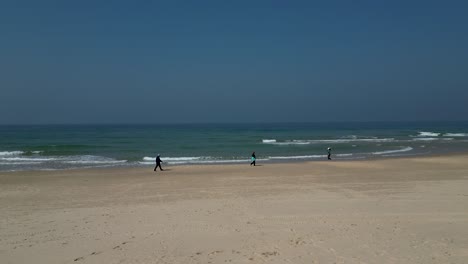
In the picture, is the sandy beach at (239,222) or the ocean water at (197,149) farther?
the ocean water at (197,149)

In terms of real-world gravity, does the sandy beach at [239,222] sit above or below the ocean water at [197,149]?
above

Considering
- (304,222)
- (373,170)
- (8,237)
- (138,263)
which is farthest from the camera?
(373,170)

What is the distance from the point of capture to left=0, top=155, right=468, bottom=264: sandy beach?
7.15 m

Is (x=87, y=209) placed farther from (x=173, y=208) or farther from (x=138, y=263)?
(x=138, y=263)

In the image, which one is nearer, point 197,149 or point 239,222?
point 239,222

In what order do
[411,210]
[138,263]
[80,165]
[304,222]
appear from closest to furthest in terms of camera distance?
[138,263] → [304,222] → [411,210] → [80,165]

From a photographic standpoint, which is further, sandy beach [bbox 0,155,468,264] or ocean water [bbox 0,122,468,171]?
ocean water [bbox 0,122,468,171]

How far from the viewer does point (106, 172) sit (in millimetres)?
22641

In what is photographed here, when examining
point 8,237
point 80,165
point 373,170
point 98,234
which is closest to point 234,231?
point 98,234

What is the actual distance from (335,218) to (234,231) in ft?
9.40

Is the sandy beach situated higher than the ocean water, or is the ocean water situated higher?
the sandy beach

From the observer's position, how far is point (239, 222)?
9.50 m

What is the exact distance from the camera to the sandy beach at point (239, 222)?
715 centimetres

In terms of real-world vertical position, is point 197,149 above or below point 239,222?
below
